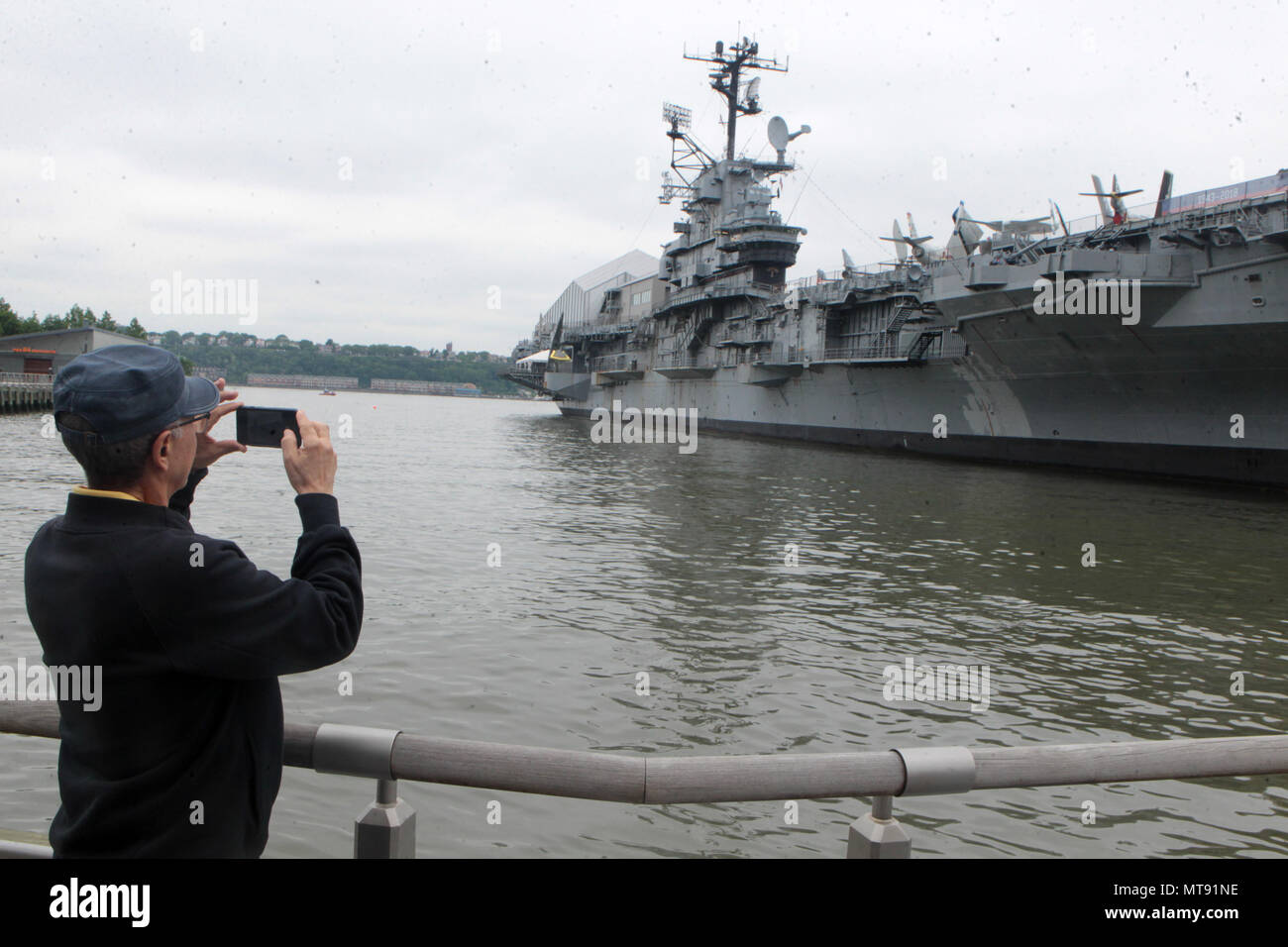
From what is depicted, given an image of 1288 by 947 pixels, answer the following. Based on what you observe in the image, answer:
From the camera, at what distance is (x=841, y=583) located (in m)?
12.2

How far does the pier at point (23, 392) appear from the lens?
149 feet

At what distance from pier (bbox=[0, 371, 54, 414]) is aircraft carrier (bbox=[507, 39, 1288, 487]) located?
112 ft

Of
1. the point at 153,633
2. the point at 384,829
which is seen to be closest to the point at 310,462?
the point at 153,633

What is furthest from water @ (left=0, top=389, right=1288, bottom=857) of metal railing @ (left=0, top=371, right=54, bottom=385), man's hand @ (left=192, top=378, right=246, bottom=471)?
metal railing @ (left=0, top=371, right=54, bottom=385)

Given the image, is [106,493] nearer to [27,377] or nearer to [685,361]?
[685,361]

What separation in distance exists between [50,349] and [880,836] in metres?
67.8

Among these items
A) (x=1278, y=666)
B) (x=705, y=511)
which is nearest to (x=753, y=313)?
(x=705, y=511)

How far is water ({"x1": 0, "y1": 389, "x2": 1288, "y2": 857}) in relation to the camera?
559 cm

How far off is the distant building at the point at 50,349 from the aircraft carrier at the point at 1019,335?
34.9 m

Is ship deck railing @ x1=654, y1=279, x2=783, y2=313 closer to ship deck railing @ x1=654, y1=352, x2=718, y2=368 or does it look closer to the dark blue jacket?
ship deck railing @ x1=654, y1=352, x2=718, y2=368

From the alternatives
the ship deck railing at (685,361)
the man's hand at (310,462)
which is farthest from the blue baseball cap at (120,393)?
the ship deck railing at (685,361)

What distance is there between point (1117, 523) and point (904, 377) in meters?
16.2

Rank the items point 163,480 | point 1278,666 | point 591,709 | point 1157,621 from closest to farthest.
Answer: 1. point 163,480
2. point 591,709
3. point 1278,666
4. point 1157,621
